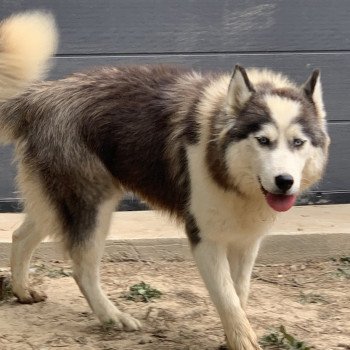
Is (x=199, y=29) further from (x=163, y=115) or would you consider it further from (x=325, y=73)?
(x=163, y=115)

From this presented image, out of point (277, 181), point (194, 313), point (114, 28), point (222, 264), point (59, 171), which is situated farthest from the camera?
point (114, 28)

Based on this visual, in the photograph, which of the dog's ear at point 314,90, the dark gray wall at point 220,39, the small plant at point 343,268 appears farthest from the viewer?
the dark gray wall at point 220,39

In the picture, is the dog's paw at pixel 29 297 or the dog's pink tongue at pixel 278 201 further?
the dog's paw at pixel 29 297

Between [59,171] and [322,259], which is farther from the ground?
[59,171]

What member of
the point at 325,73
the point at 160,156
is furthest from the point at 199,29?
the point at 160,156

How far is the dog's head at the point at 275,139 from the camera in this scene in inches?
150

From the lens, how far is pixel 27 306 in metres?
4.79

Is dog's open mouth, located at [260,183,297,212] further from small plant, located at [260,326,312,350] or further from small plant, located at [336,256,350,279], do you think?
small plant, located at [336,256,350,279]

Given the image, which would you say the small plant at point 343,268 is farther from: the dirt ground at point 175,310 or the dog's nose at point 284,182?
the dog's nose at point 284,182

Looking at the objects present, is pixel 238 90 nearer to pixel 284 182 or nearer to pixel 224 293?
pixel 284 182

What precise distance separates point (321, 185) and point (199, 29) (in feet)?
4.83

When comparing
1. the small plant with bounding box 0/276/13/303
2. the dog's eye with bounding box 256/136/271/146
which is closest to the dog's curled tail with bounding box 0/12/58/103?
the small plant with bounding box 0/276/13/303

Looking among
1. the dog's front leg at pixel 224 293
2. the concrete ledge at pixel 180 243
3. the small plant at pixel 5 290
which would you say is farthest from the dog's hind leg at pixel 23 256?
the dog's front leg at pixel 224 293

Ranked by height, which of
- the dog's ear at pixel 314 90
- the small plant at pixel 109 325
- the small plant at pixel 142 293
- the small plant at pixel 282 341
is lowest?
the small plant at pixel 142 293
